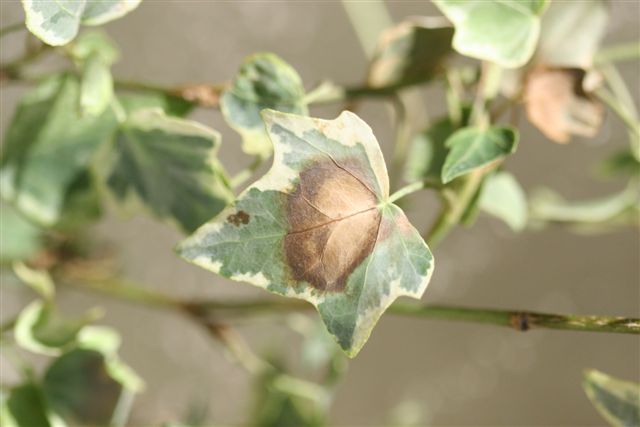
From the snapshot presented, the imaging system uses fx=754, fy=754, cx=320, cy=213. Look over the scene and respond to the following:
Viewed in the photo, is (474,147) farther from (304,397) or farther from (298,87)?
(304,397)

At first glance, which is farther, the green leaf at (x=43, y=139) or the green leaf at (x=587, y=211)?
the green leaf at (x=587, y=211)

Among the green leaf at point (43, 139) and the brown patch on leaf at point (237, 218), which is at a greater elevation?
the brown patch on leaf at point (237, 218)

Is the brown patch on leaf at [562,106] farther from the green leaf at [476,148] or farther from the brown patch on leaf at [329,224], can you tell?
the brown patch on leaf at [329,224]

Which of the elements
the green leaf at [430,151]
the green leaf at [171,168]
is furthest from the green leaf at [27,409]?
the green leaf at [430,151]

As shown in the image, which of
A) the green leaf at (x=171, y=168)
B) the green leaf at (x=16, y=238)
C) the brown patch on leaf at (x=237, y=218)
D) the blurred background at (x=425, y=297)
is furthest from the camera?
the blurred background at (x=425, y=297)

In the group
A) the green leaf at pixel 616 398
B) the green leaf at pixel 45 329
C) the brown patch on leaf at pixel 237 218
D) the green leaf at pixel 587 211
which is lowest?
the green leaf at pixel 587 211

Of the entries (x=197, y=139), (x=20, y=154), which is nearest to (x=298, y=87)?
(x=197, y=139)

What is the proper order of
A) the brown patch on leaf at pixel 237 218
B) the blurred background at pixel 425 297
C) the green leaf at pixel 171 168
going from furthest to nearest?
the blurred background at pixel 425 297 → the green leaf at pixel 171 168 → the brown patch on leaf at pixel 237 218
